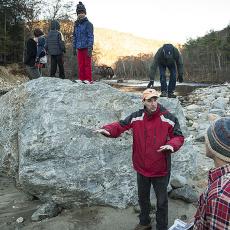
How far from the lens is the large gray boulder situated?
627 centimetres

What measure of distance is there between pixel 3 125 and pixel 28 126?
102 cm

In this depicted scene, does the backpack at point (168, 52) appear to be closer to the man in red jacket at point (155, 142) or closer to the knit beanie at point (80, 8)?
the knit beanie at point (80, 8)

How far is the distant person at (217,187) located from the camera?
2.42 meters

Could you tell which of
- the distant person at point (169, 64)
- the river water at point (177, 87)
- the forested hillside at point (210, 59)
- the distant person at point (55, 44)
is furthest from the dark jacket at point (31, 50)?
the forested hillside at point (210, 59)

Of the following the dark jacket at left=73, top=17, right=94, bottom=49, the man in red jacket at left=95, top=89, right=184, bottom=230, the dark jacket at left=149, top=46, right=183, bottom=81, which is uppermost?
the dark jacket at left=73, top=17, right=94, bottom=49

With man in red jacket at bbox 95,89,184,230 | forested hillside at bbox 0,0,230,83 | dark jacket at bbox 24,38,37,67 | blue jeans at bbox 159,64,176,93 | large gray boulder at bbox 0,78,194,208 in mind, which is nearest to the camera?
man in red jacket at bbox 95,89,184,230

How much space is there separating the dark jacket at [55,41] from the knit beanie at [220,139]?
7513 mm

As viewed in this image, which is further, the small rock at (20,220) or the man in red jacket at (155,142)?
the small rock at (20,220)

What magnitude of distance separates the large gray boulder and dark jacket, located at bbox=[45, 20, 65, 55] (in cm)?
285

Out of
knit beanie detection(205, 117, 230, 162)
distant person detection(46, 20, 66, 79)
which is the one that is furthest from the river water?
knit beanie detection(205, 117, 230, 162)

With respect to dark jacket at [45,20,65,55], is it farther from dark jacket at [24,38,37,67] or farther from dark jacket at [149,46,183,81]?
dark jacket at [149,46,183,81]

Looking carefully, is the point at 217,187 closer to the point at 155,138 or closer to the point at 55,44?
the point at 155,138

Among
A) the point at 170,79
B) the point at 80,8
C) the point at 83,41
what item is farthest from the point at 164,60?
the point at 80,8

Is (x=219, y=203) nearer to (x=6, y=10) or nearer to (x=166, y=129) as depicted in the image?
(x=166, y=129)
